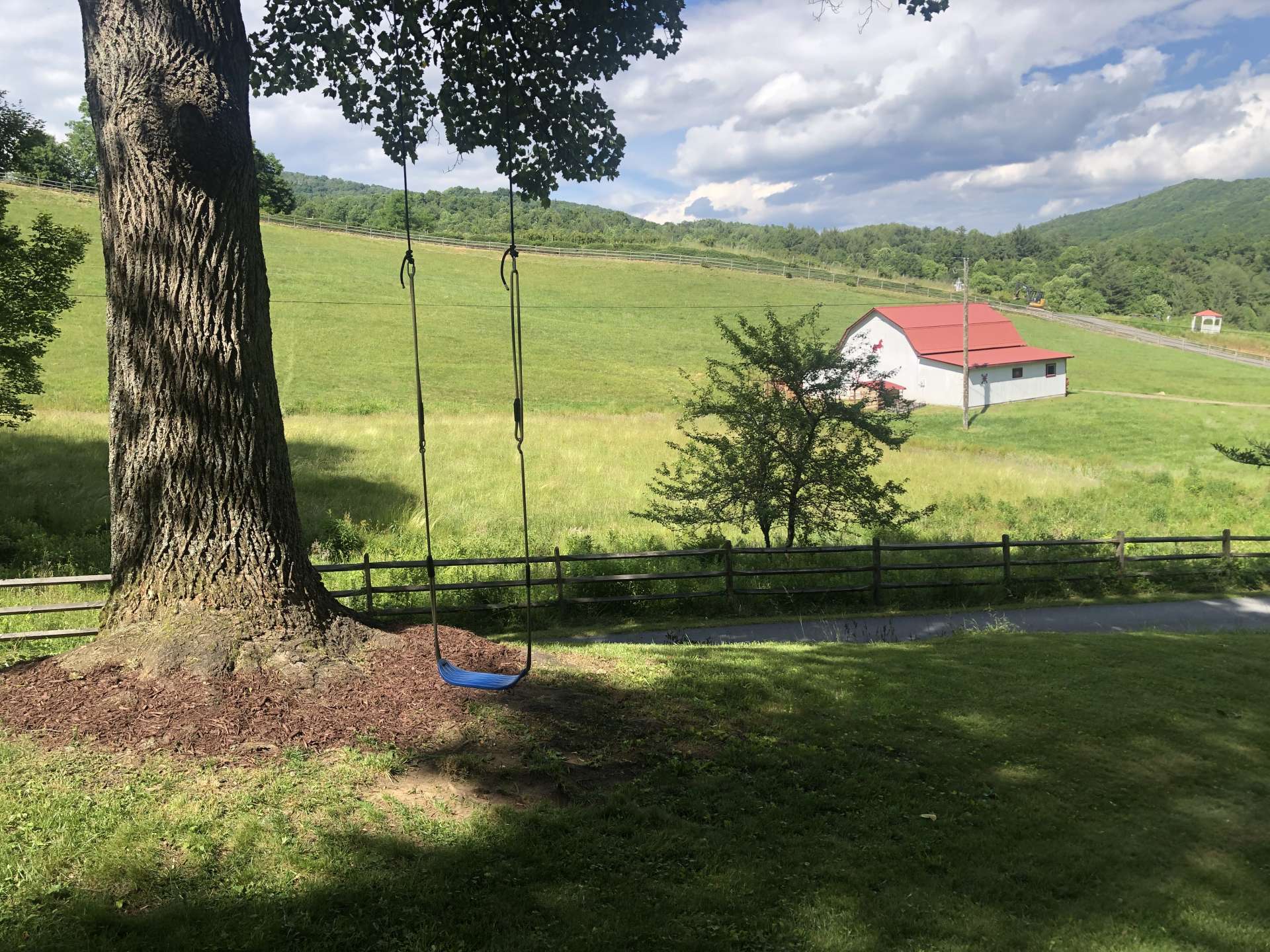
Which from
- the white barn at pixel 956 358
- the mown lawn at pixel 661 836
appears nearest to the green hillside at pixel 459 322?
the white barn at pixel 956 358

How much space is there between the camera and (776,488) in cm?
1616

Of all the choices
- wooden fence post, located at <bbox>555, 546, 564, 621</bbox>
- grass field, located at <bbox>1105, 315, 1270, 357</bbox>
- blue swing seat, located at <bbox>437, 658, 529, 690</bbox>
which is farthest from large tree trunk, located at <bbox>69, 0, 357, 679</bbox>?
grass field, located at <bbox>1105, 315, 1270, 357</bbox>

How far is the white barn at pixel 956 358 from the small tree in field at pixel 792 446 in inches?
1331

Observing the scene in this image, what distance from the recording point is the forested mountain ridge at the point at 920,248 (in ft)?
292

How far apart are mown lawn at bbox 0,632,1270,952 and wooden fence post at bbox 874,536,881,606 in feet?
25.2

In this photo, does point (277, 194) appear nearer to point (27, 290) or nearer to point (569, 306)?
point (569, 306)

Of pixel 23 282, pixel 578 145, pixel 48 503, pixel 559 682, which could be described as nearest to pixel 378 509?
pixel 48 503

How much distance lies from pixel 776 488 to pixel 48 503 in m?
14.3

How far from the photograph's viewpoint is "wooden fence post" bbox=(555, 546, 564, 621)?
1313 cm

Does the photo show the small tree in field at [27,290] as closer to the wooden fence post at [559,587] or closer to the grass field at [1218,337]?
the wooden fence post at [559,587]

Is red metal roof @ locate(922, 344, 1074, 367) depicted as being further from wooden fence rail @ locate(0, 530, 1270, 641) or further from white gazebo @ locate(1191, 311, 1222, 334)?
Answer: white gazebo @ locate(1191, 311, 1222, 334)

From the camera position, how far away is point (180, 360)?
18.3 ft

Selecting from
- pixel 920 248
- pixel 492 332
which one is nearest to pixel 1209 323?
pixel 920 248

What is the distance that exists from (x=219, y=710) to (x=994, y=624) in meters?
11.7
